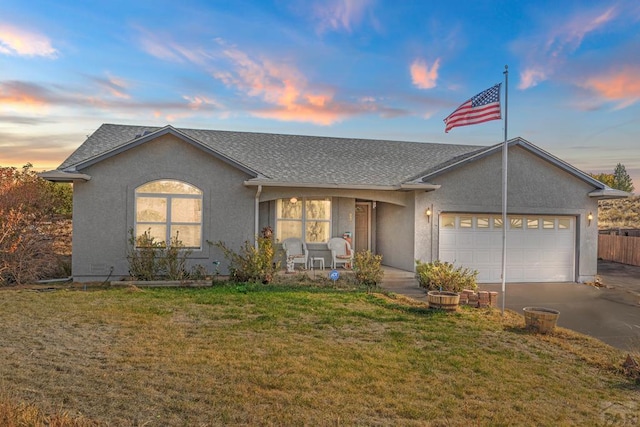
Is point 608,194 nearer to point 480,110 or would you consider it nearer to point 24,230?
point 480,110

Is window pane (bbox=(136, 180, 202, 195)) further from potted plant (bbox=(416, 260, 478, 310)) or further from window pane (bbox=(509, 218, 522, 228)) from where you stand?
window pane (bbox=(509, 218, 522, 228))

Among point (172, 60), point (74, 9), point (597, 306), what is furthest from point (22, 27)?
point (597, 306)

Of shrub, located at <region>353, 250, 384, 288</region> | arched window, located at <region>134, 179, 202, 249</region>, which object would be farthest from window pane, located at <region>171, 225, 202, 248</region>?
shrub, located at <region>353, 250, 384, 288</region>

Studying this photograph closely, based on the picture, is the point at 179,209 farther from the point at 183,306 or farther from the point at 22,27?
the point at 22,27

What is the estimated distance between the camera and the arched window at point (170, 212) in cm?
1202

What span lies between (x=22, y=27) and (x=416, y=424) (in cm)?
A: 1311

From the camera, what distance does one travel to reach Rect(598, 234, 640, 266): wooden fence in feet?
62.2

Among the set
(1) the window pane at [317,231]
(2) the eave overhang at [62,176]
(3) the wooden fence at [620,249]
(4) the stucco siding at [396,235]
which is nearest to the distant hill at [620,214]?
(3) the wooden fence at [620,249]

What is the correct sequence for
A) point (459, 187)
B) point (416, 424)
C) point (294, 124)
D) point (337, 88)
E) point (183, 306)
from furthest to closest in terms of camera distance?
point (294, 124) < point (337, 88) < point (459, 187) < point (183, 306) < point (416, 424)

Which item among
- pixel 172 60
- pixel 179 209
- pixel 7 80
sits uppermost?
pixel 172 60

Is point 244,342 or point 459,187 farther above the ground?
point 459,187

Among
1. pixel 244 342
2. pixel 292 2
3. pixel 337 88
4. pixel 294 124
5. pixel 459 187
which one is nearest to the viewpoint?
pixel 244 342

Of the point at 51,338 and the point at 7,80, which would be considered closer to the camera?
the point at 51,338

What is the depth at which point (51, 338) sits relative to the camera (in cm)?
640
